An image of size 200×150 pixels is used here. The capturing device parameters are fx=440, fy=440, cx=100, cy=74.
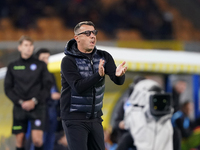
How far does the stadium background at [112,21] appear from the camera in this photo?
12922mm

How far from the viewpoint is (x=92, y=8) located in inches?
583

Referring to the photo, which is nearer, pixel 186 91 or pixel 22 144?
pixel 22 144

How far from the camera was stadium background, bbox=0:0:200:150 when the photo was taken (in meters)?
12.9

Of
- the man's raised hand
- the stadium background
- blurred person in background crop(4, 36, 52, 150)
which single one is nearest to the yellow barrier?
the stadium background

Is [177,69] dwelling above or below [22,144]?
above

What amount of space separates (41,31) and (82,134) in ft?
32.8

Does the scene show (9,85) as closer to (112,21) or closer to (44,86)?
(44,86)

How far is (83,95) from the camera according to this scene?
12.4 feet

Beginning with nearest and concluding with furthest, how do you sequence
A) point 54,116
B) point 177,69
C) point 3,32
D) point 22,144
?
point 22,144, point 54,116, point 177,69, point 3,32

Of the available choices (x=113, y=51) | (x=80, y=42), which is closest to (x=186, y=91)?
(x=113, y=51)

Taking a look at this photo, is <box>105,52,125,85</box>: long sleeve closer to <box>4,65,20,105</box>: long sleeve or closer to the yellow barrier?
<box>4,65,20,105</box>: long sleeve

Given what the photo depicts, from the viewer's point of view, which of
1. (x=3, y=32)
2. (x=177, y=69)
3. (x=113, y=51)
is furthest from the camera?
(x=3, y=32)

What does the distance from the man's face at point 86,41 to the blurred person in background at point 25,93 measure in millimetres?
2016

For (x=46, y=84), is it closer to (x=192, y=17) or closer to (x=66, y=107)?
(x=66, y=107)
